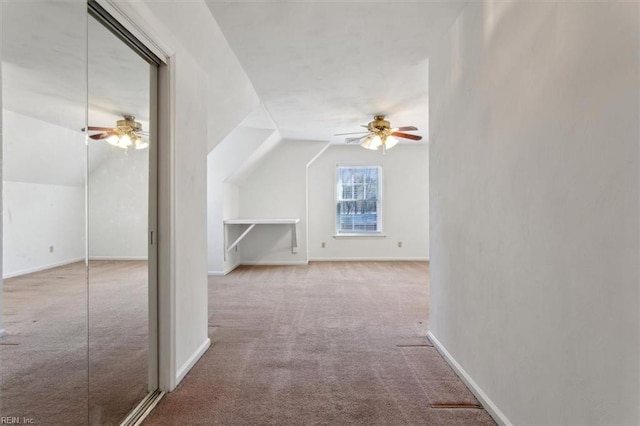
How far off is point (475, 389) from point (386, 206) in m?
5.77

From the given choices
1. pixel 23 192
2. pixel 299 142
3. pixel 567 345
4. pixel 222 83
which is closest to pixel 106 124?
pixel 23 192

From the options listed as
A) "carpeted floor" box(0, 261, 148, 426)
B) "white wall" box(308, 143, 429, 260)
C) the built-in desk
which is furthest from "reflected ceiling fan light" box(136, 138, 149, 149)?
"white wall" box(308, 143, 429, 260)

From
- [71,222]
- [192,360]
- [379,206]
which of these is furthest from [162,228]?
[379,206]

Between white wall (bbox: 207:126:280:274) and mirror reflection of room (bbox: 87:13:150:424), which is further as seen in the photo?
white wall (bbox: 207:126:280:274)

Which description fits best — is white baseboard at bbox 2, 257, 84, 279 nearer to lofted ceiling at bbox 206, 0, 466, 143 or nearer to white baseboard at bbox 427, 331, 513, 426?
lofted ceiling at bbox 206, 0, 466, 143

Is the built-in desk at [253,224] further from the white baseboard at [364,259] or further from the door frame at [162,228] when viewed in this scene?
the door frame at [162,228]

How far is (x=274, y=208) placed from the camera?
24.0ft

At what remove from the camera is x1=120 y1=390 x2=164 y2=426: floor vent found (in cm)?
188

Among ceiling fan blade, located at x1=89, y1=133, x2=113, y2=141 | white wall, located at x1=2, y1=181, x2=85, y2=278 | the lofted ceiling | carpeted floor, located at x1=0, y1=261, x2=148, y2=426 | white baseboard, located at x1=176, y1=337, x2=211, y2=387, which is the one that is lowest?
white baseboard, located at x1=176, y1=337, x2=211, y2=387

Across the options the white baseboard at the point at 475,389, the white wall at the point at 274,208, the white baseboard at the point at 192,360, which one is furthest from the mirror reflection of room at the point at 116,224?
the white wall at the point at 274,208

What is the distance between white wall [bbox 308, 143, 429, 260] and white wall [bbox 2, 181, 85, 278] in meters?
6.20

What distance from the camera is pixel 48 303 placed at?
142cm

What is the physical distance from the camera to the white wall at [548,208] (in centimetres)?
108

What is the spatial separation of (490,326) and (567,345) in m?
0.63
